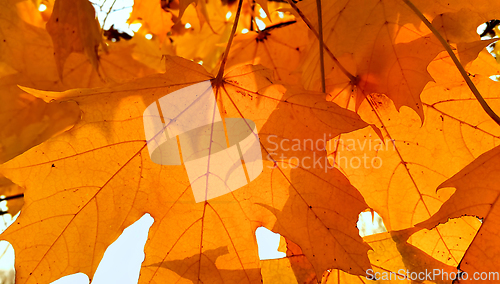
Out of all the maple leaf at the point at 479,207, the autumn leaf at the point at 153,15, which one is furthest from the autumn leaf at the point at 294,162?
the autumn leaf at the point at 153,15

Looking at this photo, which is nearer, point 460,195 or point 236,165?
point 460,195

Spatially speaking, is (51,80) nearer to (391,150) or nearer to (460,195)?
(391,150)

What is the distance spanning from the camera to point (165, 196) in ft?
1.96

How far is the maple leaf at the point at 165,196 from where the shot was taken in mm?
526

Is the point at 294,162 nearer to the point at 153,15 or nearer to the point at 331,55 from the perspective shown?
the point at 331,55

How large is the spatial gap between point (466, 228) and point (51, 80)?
108cm

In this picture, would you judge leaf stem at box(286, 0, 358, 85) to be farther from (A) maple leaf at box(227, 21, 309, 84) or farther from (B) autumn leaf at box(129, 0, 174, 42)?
(B) autumn leaf at box(129, 0, 174, 42)

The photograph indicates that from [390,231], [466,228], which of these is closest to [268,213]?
[390,231]

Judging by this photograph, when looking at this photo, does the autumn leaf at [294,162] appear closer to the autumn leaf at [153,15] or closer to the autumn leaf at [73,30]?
the autumn leaf at [73,30]

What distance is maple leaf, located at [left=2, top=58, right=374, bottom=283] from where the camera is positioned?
20.7 inches

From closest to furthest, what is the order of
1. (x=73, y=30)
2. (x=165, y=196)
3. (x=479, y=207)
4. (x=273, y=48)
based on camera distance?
(x=479, y=207)
(x=165, y=196)
(x=73, y=30)
(x=273, y=48)

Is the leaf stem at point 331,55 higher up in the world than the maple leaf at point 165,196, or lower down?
higher up

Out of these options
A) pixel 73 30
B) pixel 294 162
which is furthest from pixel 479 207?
pixel 73 30

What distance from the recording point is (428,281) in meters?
0.57
